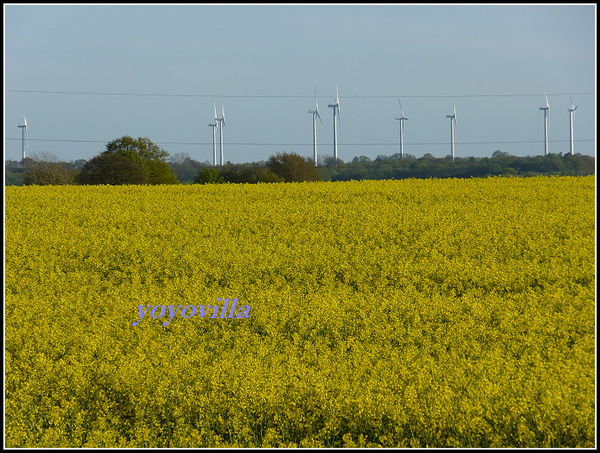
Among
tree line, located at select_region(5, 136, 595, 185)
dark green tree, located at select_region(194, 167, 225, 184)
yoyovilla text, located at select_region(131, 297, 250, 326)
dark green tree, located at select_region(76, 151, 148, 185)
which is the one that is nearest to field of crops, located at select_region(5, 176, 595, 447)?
yoyovilla text, located at select_region(131, 297, 250, 326)

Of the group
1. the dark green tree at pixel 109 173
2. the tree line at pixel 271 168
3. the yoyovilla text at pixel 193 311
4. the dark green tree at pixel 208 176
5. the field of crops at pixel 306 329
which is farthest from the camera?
the dark green tree at pixel 208 176

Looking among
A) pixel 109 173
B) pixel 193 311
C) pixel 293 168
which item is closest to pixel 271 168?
pixel 293 168

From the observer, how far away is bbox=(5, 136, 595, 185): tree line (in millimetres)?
21703

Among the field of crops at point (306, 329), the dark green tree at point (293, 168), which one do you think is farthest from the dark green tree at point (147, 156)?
the field of crops at point (306, 329)

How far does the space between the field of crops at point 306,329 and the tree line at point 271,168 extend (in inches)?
355

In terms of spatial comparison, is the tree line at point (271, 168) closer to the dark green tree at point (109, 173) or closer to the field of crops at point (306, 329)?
the dark green tree at point (109, 173)

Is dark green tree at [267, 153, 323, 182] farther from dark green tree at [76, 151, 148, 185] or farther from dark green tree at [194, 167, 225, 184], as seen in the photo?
dark green tree at [76, 151, 148, 185]

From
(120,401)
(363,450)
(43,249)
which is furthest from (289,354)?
(43,249)

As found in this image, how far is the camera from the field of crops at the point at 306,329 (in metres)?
4.29

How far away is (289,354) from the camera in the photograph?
565 centimetres

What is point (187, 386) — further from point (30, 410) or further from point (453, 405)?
point (453, 405)

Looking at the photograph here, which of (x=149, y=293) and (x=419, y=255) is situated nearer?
(x=149, y=293)

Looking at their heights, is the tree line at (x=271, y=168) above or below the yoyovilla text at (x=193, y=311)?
above

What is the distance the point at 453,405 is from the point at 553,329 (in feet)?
7.27
